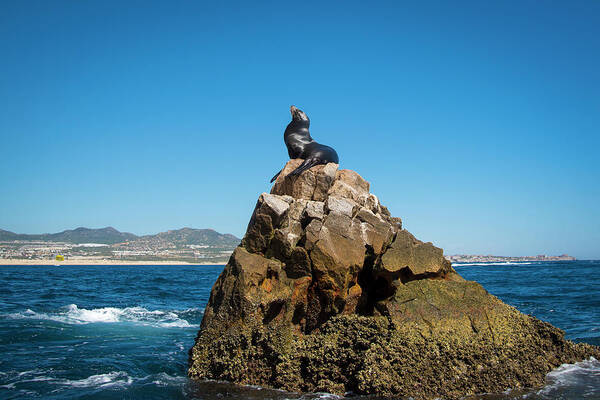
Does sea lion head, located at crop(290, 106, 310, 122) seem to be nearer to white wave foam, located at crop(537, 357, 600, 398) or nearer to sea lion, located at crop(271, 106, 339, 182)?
sea lion, located at crop(271, 106, 339, 182)

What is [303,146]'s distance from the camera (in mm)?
12312

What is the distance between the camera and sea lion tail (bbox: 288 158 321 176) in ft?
35.8

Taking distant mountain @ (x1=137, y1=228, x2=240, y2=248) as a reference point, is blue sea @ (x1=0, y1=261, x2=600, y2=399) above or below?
below

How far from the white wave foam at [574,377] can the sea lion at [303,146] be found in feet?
21.3

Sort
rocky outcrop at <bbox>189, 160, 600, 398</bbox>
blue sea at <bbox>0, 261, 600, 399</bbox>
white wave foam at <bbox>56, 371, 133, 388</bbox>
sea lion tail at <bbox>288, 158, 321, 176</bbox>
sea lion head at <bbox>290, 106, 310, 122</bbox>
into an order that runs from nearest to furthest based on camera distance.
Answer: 1. rocky outcrop at <bbox>189, 160, 600, 398</bbox>
2. blue sea at <bbox>0, 261, 600, 399</bbox>
3. white wave foam at <bbox>56, 371, 133, 388</bbox>
4. sea lion tail at <bbox>288, 158, 321, 176</bbox>
5. sea lion head at <bbox>290, 106, 310, 122</bbox>

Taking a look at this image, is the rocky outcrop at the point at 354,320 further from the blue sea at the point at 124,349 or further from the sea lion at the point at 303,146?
the sea lion at the point at 303,146

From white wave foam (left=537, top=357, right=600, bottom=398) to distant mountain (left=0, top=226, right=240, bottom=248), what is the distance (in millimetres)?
148903

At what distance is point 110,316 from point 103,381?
850 cm

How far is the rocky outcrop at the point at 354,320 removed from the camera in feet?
24.4

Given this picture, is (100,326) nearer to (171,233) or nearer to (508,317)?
(508,317)

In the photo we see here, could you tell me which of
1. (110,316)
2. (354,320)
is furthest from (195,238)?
(354,320)

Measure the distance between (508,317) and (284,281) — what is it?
429 cm

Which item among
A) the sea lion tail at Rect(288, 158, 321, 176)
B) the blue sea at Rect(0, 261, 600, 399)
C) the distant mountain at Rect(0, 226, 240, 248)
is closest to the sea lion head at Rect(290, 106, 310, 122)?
the sea lion tail at Rect(288, 158, 321, 176)

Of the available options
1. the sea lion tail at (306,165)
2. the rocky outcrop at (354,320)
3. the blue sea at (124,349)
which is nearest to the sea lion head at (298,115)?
the sea lion tail at (306,165)
